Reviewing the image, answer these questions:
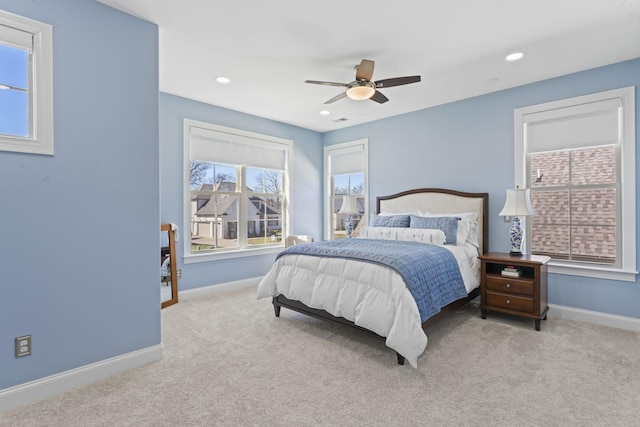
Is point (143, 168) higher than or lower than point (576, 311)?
higher

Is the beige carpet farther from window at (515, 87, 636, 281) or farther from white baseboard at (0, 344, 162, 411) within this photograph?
window at (515, 87, 636, 281)

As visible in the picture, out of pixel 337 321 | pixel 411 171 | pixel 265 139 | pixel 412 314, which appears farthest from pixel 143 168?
pixel 411 171

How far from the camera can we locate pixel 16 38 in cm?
196

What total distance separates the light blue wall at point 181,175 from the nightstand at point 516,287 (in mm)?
3167

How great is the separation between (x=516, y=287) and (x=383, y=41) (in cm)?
275

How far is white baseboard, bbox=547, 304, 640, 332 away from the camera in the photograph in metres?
3.09

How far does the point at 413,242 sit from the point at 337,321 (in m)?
1.42

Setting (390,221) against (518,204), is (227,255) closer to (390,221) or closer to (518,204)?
(390,221)

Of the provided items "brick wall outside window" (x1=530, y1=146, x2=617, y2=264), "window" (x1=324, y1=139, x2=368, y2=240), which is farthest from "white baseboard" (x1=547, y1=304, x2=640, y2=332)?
"window" (x1=324, y1=139, x2=368, y2=240)

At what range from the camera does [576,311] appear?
3.38 meters

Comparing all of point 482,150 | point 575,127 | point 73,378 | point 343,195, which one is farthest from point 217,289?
point 575,127

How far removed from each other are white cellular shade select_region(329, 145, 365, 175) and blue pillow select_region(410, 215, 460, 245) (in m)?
1.77

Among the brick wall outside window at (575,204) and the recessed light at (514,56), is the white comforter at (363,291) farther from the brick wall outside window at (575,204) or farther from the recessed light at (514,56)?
the recessed light at (514,56)

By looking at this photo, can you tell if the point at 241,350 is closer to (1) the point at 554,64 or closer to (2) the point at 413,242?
(2) the point at 413,242
